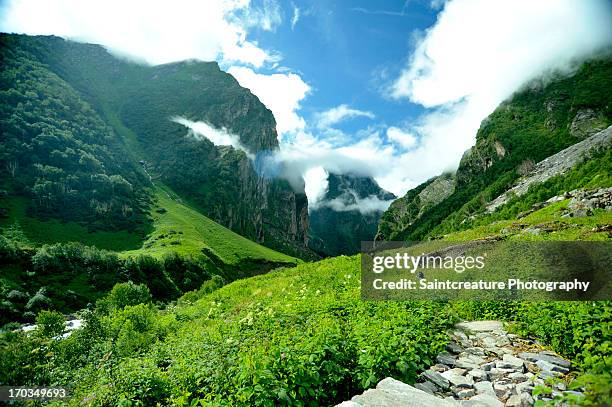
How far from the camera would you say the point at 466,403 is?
7.55m

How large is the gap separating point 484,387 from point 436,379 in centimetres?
109

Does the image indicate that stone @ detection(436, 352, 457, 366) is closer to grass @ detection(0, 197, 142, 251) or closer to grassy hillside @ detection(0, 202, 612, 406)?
grassy hillside @ detection(0, 202, 612, 406)

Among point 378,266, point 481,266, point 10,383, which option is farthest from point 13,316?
point 481,266

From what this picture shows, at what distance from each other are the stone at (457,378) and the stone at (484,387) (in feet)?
0.51

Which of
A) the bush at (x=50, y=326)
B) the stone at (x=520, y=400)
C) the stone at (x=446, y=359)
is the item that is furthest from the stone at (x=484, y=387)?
the bush at (x=50, y=326)

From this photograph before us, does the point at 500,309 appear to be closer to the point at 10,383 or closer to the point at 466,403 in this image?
the point at 466,403

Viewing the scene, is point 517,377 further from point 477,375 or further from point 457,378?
point 457,378

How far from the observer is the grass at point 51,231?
170 meters

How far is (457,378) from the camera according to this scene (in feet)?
29.6

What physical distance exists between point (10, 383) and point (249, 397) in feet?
77.9

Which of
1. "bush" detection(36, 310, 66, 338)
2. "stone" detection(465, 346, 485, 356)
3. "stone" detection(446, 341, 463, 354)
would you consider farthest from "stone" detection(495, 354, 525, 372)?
"bush" detection(36, 310, 66, 338)

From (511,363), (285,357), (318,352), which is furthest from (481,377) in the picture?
(285,357)

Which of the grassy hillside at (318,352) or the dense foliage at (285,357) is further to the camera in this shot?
the dense foliage at (285,357)

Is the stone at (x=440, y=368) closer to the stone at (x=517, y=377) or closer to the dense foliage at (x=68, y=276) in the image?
the stone at (x=517, y=377)
